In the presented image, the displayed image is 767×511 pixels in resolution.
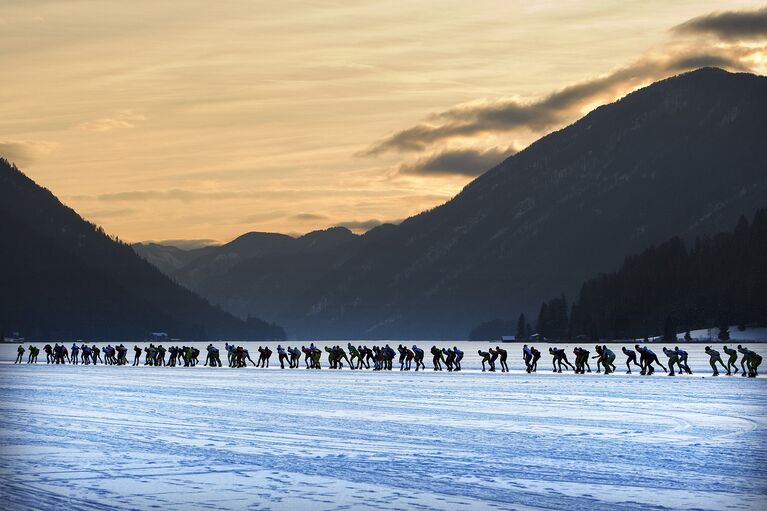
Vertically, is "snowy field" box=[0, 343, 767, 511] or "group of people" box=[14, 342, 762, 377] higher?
"group of people" box=[14, 342, 762, 377]

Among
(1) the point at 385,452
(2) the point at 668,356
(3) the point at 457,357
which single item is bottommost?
(1) the point at 385,452

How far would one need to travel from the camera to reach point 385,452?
27.4m

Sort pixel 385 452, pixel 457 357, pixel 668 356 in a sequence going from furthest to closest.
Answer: pixel 457 357 < pixel 668 356 < pixel 385 452

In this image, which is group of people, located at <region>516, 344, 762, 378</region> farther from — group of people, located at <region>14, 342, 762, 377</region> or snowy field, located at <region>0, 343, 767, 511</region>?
snowy field, located at <region>0, 343, 767, 511</region>

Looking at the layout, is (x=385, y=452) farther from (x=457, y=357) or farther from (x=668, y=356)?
(x=457, y=357)

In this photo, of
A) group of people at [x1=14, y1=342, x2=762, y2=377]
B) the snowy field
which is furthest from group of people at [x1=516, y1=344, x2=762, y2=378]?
the snowy field

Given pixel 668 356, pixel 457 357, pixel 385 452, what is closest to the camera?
pixel 385 452

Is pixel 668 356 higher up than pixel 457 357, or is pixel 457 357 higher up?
pixel 668 356

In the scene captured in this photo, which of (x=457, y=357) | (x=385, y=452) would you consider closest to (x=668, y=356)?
(x=457, y=357)

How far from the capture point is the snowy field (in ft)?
67.1

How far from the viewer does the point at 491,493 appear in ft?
68.7

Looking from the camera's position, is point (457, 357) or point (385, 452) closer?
point (385, 452)

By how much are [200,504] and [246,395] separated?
110 ft

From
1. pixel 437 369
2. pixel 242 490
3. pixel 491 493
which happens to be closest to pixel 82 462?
pixel 242 490
